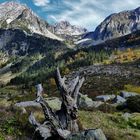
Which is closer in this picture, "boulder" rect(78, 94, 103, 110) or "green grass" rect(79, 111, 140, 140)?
"green grass" rect(79, 111, 140, 140)

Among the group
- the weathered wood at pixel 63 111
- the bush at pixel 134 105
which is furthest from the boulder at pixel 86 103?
the weathered wood at pixel 63 111

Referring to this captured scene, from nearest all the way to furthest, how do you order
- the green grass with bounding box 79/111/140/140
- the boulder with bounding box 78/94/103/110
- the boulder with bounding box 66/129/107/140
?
1. the boulder with bounding box 66/129/107/140
2. the green grass with bounding box 79/111/140/140
3. the boulder with bounding box 78/94/103/110

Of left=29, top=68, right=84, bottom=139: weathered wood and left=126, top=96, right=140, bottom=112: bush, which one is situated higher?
left=29, top=68, right=84, bottom=139: weathered wood

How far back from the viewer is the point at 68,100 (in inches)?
843

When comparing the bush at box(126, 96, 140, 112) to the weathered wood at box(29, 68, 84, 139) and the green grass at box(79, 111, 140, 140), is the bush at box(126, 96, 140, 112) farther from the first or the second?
the weathered wood at box(29, 68, 84, 139)

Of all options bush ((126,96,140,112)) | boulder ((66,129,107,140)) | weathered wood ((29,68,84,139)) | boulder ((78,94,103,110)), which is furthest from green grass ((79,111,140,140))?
boulder ((78,94,103,110))

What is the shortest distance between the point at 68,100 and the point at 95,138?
3.37 m

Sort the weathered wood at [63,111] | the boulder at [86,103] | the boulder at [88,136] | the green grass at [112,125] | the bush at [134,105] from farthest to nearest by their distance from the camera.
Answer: the boulder at [86,103] → the bush at [134,105] → the green grass at [112,125] → the weathered wood at [63,111] → the boulder at [88,136]

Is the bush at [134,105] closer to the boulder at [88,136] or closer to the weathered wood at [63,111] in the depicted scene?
the weathered wood at [63,111]

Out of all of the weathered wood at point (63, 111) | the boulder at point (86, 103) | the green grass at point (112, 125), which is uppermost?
the weathered wood at point (63, 111)

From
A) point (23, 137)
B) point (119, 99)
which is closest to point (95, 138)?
point (23, 137)

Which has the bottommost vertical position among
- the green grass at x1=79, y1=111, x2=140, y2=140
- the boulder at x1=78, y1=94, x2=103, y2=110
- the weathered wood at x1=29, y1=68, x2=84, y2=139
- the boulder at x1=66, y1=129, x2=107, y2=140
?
the boulder at x1=78, y1=94, x2=103, y2=110

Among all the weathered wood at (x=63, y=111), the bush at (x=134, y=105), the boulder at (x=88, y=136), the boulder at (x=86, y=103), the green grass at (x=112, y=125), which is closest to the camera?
the boulder at (x=88, y=136)

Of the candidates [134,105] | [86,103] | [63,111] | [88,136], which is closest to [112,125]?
[63,111]
